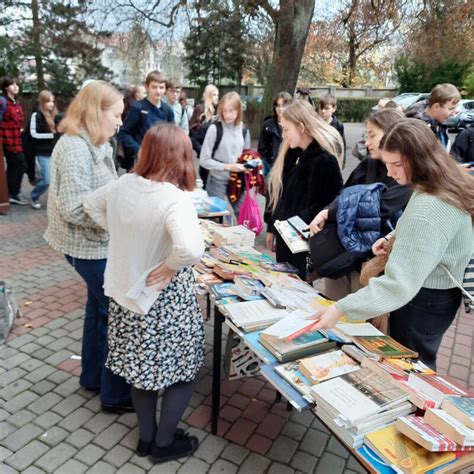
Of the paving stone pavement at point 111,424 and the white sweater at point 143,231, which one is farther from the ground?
the white sweater at point 143,231

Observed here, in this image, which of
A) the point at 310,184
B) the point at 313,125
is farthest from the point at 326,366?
the point at 313,125

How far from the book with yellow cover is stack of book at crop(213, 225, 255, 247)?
71.9 inches

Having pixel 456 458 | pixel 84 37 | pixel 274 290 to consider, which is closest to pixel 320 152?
pixel 274 290

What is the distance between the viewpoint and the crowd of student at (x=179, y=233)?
1.66m

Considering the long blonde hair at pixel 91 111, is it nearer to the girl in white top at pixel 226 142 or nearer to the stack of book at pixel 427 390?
the stack of book at pixel 427 390

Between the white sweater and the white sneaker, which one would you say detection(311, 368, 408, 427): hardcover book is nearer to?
the white sweater

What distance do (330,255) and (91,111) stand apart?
57.0 inches

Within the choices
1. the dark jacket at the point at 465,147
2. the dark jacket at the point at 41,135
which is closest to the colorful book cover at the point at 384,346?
the dark jacket at the point at 465,147

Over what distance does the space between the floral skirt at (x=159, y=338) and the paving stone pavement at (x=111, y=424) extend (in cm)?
53

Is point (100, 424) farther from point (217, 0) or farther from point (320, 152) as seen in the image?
point (217, 0)

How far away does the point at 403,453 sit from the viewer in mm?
1318

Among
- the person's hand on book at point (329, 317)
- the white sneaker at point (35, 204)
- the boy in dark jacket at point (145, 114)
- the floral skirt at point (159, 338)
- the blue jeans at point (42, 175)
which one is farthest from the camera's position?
the white sneaker at point (35, 204)

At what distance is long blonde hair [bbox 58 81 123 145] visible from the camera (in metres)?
2.23

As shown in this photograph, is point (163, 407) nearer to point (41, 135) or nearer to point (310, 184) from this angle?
point (310, 184)
